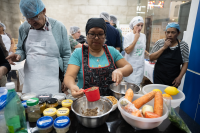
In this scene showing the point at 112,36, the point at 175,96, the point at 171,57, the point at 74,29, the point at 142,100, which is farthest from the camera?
the point at 74,29

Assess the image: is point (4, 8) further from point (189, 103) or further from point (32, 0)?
point (189, 103)

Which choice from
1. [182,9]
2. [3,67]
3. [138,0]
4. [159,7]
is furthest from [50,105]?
[138,0]

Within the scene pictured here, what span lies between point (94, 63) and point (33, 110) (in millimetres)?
797

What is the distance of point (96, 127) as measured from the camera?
844 mm

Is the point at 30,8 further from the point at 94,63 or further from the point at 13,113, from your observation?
the point at 13,113

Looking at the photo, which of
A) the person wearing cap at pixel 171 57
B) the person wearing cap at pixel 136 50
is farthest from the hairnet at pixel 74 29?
the person wearing cap at pixel 171 57

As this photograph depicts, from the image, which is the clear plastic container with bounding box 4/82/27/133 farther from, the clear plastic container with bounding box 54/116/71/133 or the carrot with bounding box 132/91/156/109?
the carrot with bounding box 132/91/156/109

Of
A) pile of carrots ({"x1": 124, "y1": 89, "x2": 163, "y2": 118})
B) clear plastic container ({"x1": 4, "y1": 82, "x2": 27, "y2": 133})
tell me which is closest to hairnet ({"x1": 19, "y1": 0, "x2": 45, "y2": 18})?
clear plastic container ({"x1": 4, "y1": 82, "x2": 27, "y2": 133})

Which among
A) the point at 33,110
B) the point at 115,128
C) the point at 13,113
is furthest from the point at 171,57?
the point at 13,113

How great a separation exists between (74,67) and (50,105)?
508 mm

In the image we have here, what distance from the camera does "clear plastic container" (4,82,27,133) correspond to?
72cm

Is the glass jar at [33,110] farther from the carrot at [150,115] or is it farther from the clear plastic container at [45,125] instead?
the carrot at [150,115]

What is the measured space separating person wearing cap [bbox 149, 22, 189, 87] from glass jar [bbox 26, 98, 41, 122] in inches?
83.4

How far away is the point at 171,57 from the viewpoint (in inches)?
82.6
